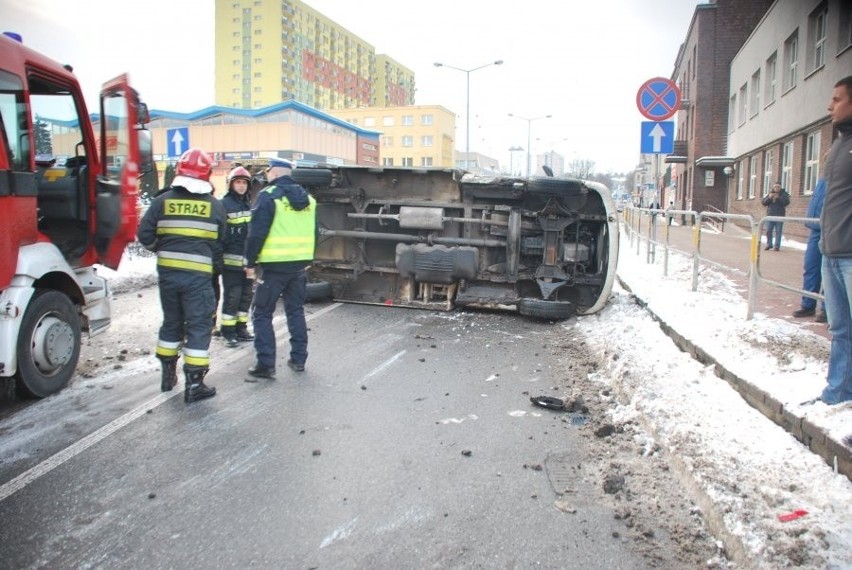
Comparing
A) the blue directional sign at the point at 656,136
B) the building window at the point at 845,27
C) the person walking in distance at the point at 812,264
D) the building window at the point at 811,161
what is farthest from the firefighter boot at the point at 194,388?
the building window at the point at 811,161

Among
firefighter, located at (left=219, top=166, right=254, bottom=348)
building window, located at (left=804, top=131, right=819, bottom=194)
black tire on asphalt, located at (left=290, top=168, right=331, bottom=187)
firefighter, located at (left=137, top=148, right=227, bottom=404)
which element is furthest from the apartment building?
firefighter, located at (left=137, top=148, right=227, bottom=404)

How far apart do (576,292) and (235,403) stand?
480cm

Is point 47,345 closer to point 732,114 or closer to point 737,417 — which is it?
point 737,417

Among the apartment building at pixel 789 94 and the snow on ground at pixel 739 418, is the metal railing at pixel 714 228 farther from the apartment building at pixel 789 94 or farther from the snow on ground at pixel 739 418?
the apartment building at pixel 789 94

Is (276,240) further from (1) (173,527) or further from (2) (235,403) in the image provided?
(1) (173,527)

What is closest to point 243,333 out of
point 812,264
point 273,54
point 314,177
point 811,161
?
point 314,177

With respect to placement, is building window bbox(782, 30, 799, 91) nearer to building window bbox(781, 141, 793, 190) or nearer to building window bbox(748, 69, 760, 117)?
building window bbox(781, 141, 793, 190)

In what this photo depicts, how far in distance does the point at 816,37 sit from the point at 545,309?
1603cm

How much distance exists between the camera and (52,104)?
523cm

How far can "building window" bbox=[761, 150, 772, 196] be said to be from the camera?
22.7 metres

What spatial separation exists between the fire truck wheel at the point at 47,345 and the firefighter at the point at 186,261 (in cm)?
70

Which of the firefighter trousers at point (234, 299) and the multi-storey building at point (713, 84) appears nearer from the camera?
the firefighter trousers at point (234, 299)

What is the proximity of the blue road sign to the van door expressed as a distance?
6.94m

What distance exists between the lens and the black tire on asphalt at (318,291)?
848 centimetres
